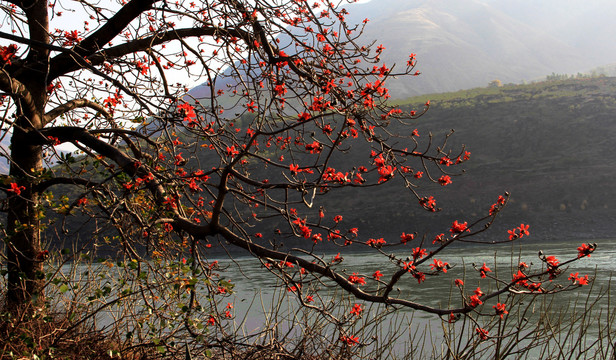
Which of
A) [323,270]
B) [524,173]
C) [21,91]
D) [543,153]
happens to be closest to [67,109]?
[21,91]

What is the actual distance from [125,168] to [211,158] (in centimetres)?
3592

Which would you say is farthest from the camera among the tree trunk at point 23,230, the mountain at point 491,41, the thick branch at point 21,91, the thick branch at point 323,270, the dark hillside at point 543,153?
the mountain at point 491,41

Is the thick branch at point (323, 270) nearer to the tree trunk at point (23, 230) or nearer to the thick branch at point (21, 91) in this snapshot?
the tree trunk at point (23, 230)

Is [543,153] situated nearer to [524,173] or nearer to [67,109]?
[524,173]

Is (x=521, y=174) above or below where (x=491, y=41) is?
below

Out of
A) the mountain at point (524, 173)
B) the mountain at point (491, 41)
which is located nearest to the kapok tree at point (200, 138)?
the mountain at point (524, 173)

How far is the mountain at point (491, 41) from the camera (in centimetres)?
12575

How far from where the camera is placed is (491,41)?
15788cm

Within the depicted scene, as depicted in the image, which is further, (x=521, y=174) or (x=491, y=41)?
(x=491, y=41)

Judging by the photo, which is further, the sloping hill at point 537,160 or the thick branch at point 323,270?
the sloping hill at point 537,160

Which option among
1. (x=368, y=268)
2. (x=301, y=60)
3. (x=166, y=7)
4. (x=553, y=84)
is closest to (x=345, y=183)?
(x=301, y=60)

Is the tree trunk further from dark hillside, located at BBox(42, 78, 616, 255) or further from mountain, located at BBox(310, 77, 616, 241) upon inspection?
dark hillside, located at BBox(42, 78, 616, 255)

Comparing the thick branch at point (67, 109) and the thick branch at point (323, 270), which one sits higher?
the thick branch at point (67, 109)

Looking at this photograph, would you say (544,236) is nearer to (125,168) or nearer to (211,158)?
(211,158)
